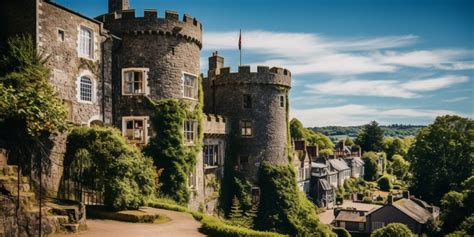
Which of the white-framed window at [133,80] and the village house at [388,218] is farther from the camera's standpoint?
the village house at [388,218]

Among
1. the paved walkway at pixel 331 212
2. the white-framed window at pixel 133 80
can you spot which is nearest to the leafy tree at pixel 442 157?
the paved walkway at pixel 331 212

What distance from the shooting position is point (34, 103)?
703 inches

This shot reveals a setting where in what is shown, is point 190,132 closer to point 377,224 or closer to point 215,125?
point 215,125

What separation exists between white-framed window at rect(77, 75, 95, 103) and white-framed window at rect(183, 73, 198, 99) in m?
6.29

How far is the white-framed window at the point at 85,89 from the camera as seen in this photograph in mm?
23594

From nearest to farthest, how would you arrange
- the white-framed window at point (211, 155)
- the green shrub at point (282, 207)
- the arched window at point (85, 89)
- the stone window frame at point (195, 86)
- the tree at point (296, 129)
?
1. the arched window at point (85, 89)
2. the stone window frame at point (195, 86)
3. the white-framed window at point (211, 155)
4. the green shrub at point (282, 207)
5. the tree at point (296, 129)

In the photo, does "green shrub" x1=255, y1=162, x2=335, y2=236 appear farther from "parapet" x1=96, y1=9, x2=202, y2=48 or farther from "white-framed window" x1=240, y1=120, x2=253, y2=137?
"parapet" x1=96, y1=9, x2=202, y2=48

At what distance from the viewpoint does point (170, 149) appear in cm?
2694

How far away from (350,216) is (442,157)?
16.3m

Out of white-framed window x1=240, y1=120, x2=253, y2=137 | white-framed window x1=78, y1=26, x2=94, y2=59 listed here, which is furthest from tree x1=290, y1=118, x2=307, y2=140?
white-framed window x1=78, y1=26, x2=94, y2=59

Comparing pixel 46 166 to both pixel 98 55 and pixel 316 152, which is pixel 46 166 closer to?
pixel 98 55

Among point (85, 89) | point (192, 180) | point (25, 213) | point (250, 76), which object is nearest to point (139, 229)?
point (25, 213)

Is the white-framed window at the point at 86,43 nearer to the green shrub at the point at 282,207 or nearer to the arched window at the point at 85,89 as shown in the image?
the arched window at the point at 85,89

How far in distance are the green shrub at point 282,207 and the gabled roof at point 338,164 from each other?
48150mm
